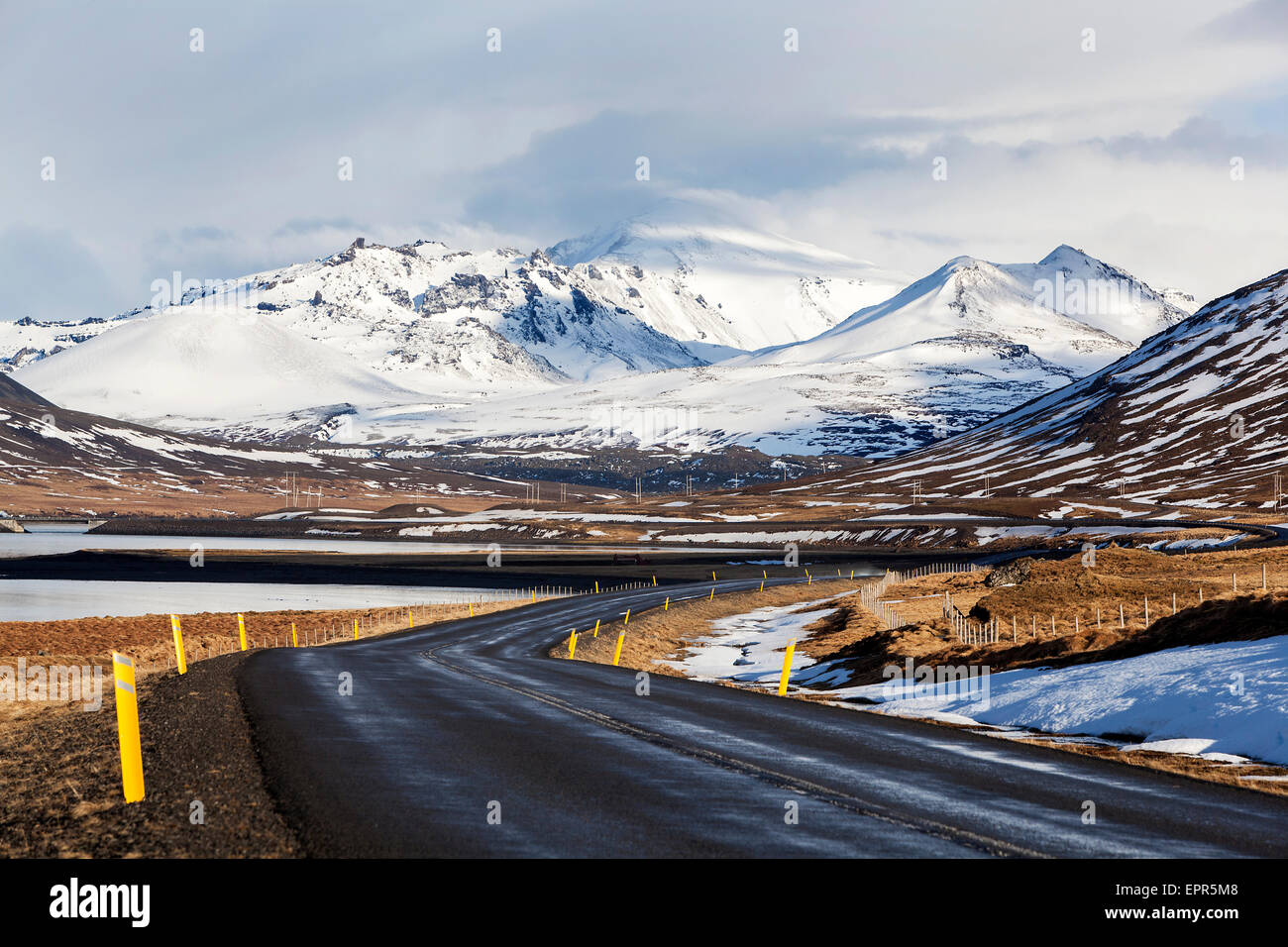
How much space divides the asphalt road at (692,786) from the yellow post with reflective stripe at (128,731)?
4.85 ft

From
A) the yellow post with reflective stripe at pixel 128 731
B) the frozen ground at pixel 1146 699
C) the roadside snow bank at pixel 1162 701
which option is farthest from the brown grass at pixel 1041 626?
the yellow post with reflective stripe at pixel 128 731

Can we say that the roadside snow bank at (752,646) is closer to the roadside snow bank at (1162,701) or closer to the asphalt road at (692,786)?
the roadside snow bank at (1162,701)

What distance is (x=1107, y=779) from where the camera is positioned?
14.7 meters

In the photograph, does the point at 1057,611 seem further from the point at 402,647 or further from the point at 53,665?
the point at 53,665

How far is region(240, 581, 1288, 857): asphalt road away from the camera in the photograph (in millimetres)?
10664

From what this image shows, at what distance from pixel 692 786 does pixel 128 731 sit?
251 inches

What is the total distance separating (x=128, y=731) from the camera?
42.7 feet

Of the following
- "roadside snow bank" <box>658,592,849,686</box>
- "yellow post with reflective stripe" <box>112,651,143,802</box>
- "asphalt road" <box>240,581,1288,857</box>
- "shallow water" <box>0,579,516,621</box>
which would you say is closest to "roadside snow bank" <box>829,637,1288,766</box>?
"asphalt road" <box>240,581,1288,857</box>

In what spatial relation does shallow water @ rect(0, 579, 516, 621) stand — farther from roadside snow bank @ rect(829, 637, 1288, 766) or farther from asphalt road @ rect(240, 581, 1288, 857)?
roadside snow bank @ rect(829, 637, 1288, 766)

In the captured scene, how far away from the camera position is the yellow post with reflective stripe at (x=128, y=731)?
12.8 meters

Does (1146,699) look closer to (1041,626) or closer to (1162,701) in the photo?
(1162,701)

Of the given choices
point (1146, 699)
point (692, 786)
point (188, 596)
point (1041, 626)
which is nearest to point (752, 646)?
point (1041, 626)

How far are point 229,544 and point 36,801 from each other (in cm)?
15462

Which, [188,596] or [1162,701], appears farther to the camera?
[188,596]
